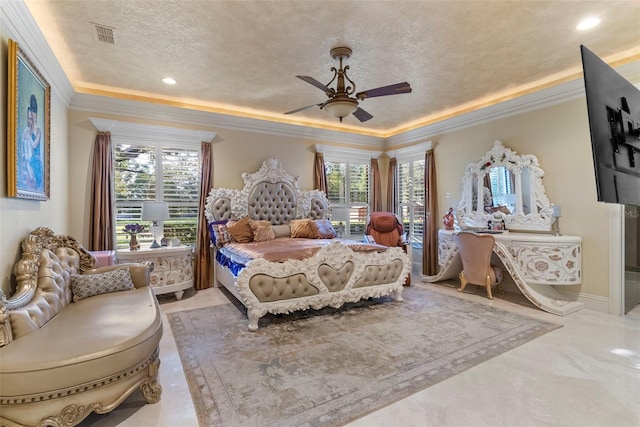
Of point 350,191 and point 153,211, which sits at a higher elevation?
point 350,191

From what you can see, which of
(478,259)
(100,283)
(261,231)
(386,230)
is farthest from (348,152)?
(100,283)

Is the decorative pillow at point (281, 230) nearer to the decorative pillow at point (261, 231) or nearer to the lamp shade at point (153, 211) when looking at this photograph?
the decorative pillow at point (261, 231)

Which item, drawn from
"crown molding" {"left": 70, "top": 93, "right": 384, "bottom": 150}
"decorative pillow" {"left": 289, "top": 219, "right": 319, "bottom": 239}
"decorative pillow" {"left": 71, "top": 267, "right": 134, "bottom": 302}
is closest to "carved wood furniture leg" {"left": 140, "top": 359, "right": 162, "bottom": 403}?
"decorative pillow" {"left": 71, "top": 267, "right": 134, "bottom": 302}

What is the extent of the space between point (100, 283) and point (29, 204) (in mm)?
900

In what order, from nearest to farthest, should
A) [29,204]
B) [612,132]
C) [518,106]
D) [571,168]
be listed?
1. [612,132]
2. [29,204]
3. [571,168]
4. [518,106]

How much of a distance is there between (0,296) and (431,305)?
13.5 feet

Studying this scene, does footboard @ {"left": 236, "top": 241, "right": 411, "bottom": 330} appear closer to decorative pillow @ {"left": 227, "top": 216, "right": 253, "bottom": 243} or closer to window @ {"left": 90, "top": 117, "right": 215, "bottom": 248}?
decorative pillow @ {"left": 227, "top": 216, "right": 253, "bottom": 243}

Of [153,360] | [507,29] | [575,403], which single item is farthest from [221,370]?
[507,29]

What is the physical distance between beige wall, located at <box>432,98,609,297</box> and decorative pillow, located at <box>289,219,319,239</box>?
326cm

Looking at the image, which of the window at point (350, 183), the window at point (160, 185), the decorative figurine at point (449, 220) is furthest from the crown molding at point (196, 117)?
the decorative figurine at point (449, 220)

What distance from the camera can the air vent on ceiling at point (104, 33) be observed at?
287 cm

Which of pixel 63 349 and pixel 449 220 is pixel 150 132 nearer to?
pixel 63 349

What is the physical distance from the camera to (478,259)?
14.3 ft

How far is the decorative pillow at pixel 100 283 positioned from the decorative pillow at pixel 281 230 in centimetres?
250
